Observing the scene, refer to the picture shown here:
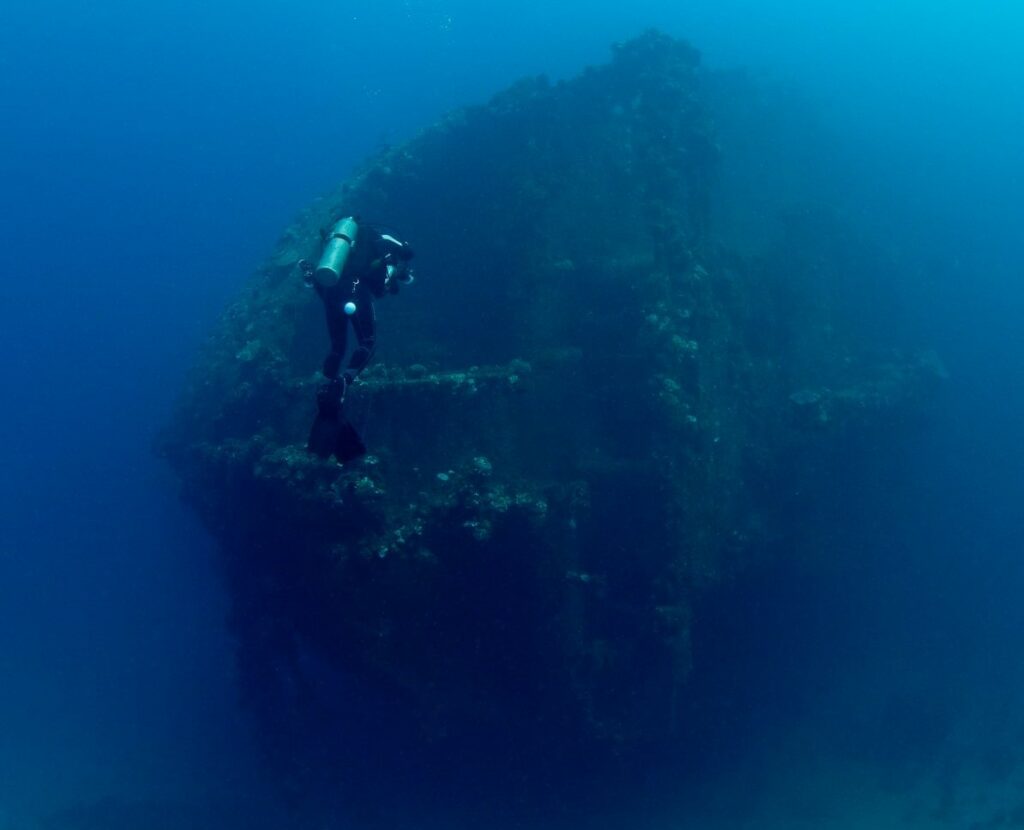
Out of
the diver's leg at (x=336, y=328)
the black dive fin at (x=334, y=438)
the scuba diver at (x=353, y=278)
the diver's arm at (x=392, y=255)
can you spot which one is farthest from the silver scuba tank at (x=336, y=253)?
the black dive fin at (x=334, y=438)

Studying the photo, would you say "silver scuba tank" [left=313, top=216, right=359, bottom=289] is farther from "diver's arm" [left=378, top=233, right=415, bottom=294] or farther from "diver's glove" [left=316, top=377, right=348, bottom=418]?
"diver's glove" [left=316, top=377, right=348, bottom=418]

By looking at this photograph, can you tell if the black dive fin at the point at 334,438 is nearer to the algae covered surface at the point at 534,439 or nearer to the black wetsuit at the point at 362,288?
the black wetsuit at the point at 362,288

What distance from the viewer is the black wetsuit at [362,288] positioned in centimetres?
672

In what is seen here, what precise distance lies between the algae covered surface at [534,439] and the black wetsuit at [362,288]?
1.28 meters

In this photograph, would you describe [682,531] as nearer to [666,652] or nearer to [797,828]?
[666,652]

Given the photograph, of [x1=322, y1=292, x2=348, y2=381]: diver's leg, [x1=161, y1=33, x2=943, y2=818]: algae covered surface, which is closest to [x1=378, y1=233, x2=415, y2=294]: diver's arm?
[x1=322, y1=292, x2=348, y2=381]: diver's leg

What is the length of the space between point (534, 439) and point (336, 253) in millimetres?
3787

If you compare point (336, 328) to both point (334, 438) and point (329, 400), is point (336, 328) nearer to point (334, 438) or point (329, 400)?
point (329, 400)

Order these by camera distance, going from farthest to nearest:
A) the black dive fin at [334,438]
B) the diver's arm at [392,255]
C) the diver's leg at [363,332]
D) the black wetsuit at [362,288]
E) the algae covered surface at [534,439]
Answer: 1. the algae covered surface at [534,439]
2. the diver's arm at [392,255]
3. the diver's leg at [363,332]
4. the black wetsuit at [362,288]
5. the black dive fin at [334,438]

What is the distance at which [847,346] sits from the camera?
504 inches

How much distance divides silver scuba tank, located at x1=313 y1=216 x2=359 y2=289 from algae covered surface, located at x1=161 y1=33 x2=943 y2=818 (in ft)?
7.15

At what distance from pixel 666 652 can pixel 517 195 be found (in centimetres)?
744

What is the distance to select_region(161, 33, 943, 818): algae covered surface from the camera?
8.02 metres

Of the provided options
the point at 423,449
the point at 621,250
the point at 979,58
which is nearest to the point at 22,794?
the point at 423,449
